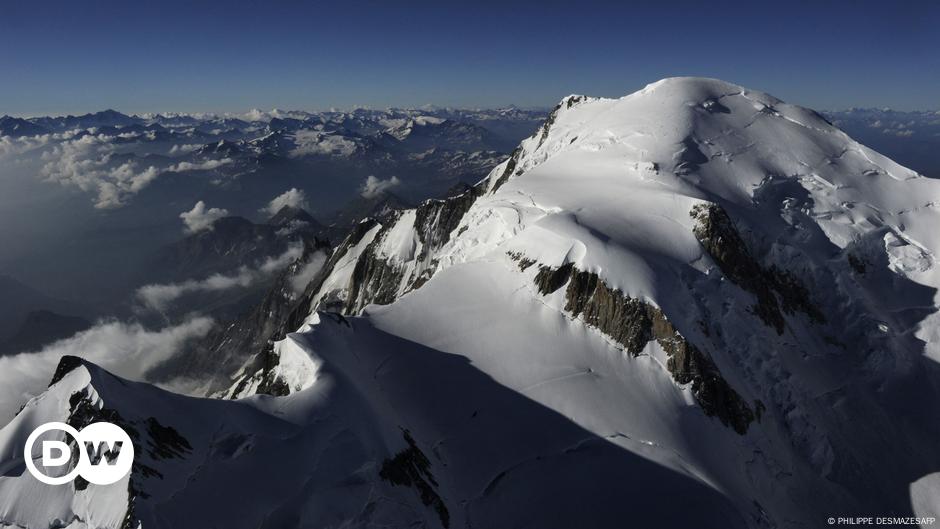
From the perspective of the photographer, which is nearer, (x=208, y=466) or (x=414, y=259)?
(x=208, y=466)

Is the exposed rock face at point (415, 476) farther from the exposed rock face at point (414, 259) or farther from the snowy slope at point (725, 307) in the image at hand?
the exposed rock face at point (414, 259)

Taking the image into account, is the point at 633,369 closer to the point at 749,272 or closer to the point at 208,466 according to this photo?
the point at 749,272

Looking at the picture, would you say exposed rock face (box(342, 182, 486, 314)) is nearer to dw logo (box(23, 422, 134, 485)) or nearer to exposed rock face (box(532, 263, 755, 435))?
exposed rock face (box(532, 263, 755, 435))

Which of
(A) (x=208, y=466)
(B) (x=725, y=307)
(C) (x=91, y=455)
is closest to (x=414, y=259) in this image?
(B) (x=725, y=307)

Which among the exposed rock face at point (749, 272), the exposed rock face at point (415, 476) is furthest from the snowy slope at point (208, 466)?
the exposed rock face at point (749, 272)

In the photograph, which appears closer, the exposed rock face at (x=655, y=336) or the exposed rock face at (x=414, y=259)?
the exposed rock face at (x=655, y=336)

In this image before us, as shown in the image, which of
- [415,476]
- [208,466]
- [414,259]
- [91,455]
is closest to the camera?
[91,455]

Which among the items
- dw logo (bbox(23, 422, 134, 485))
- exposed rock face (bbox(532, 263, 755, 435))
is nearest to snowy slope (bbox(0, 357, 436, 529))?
dw logo (bbox(23, 422, 134, 485))
